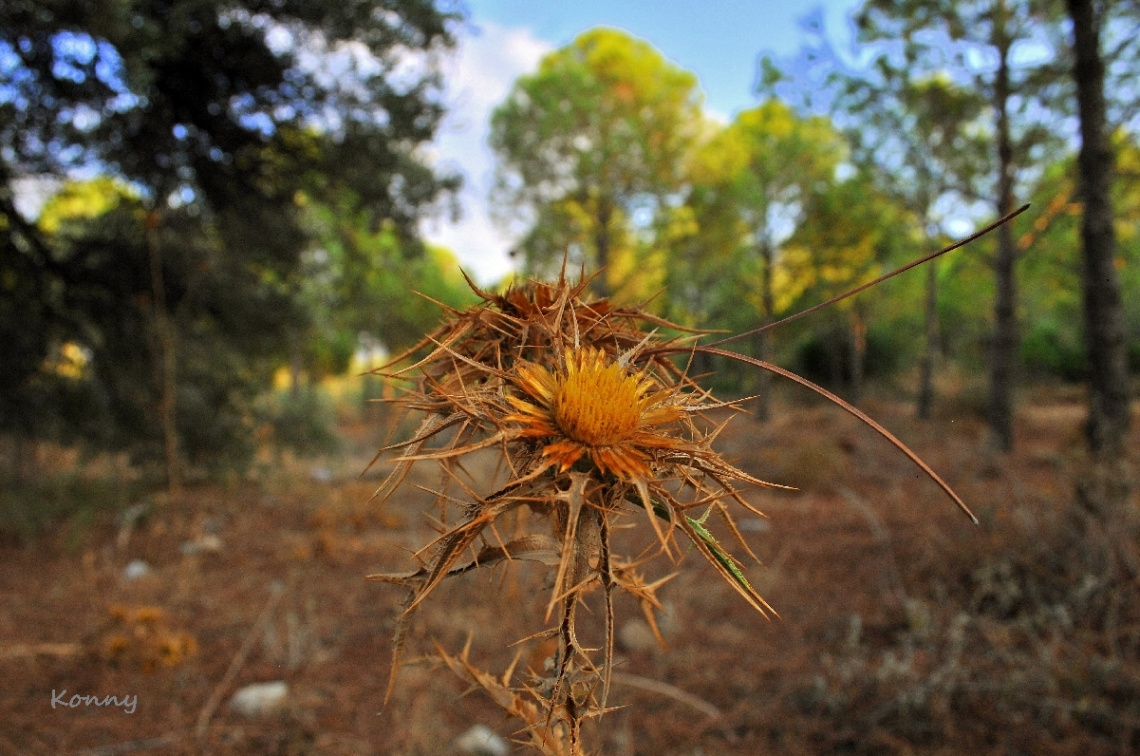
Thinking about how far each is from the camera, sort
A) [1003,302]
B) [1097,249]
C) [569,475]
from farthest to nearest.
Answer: [1003,302] → [1097,249] → [569,475]

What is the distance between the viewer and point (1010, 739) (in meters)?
2.35

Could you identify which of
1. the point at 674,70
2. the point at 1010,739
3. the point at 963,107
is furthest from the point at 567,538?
the point at 674,70

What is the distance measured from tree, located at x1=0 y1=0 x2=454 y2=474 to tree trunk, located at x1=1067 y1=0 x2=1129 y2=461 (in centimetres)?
581

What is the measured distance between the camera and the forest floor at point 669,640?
2.50 metres

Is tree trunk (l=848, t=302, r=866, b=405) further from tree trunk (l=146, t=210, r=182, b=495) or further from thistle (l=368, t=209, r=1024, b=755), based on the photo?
thistle (l=368, t=209, r=1024, b=755)

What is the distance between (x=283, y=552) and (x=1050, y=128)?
10786 millimetres

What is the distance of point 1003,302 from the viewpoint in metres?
8.44

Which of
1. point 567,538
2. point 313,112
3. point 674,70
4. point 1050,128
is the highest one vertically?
point 674,70

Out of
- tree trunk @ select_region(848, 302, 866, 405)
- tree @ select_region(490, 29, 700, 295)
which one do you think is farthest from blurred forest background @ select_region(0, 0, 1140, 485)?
tree @ select_region(490, 29, 700, 295)

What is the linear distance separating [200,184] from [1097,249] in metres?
8.03

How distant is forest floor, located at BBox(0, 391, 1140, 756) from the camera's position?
2.50m

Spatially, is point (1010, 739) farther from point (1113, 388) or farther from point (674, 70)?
point (674, 70)

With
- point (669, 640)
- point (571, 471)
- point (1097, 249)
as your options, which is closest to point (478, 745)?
point (669, 640)

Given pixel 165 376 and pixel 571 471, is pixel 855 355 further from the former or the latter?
A: pixel 571 471
